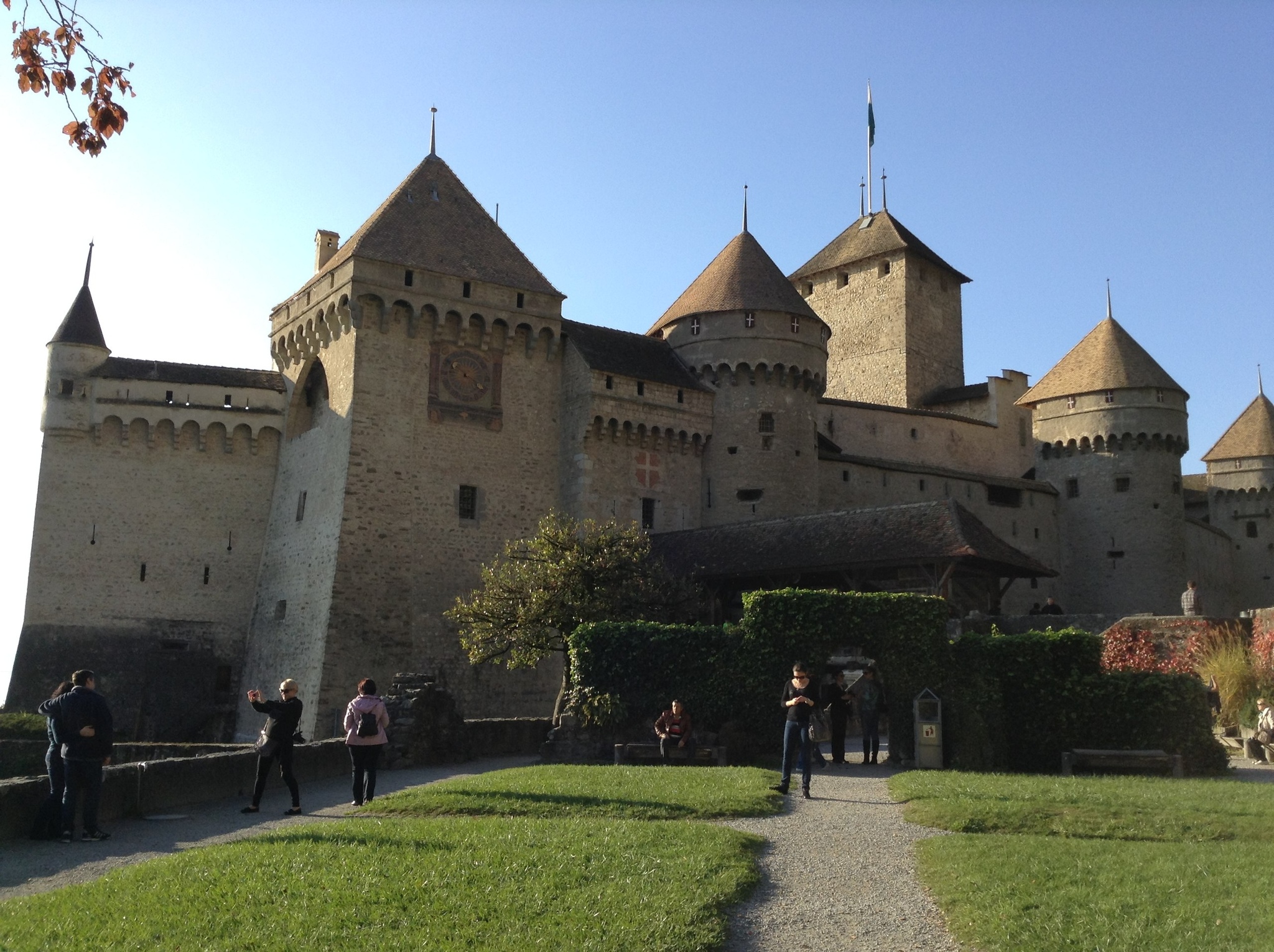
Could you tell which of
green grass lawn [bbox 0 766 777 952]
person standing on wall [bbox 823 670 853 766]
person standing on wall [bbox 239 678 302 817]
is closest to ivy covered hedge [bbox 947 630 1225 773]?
person standing on wall [bbox 823 670 853 766]

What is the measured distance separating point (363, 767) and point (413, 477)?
57.9ft

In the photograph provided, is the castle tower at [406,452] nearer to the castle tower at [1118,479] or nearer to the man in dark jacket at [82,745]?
the man in dark jacket at [82,745]

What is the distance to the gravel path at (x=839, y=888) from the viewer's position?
7109 mm

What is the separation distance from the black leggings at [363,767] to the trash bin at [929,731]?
24.0ft

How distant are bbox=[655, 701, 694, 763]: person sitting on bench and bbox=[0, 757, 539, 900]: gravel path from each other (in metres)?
3.84

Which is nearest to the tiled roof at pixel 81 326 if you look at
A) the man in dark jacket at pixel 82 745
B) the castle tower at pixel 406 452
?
the castle tower at pixel 406 452

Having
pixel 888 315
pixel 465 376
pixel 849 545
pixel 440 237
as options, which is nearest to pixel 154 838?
pixel 849 545

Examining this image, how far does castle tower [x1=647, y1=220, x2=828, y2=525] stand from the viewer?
3347 cm

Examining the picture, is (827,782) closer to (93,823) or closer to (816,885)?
(816,885)

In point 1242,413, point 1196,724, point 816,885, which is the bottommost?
point 816,885

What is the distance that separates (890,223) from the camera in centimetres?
5178

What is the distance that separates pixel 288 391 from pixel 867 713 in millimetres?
20568

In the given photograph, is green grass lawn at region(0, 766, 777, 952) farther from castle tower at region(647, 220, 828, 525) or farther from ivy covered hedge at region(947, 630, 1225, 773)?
castle tower at region(647, 220, 828, 525)

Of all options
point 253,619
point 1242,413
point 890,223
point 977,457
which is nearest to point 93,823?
point 253,619
